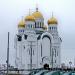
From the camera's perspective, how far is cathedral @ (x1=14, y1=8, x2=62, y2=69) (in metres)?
83.4

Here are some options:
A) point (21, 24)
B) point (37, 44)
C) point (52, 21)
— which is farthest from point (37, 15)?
point (37, 44)

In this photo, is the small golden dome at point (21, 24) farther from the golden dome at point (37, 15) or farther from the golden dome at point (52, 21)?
the golden dome at point (52, 21)

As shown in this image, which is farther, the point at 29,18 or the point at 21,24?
the point at 21,24

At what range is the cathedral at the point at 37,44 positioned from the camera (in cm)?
8338

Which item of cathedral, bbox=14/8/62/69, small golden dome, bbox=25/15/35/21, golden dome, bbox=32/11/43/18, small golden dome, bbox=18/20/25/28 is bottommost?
cathedral, bbox=14/8/62/69

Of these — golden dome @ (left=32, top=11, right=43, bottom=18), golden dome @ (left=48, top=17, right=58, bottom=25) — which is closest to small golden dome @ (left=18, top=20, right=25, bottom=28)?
golden dome @ (left=32, top=11, right=43, bottom=18)

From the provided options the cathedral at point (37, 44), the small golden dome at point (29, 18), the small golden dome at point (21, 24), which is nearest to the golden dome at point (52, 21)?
the cathedral at point (37, 44)

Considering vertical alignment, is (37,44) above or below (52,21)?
below

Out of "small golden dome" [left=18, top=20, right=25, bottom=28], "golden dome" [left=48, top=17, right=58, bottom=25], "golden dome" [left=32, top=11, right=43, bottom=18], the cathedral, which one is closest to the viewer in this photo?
the cathedral

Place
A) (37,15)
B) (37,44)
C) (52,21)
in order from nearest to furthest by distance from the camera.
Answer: (37,44)
(52,21)
(37,15)

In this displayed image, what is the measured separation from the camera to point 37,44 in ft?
274

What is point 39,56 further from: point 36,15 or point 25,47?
point 36,15

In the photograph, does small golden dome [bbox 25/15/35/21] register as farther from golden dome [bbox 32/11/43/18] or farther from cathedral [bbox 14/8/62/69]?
golden dome [bbox 32/11/43/18]

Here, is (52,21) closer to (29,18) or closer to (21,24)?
(29,18)
